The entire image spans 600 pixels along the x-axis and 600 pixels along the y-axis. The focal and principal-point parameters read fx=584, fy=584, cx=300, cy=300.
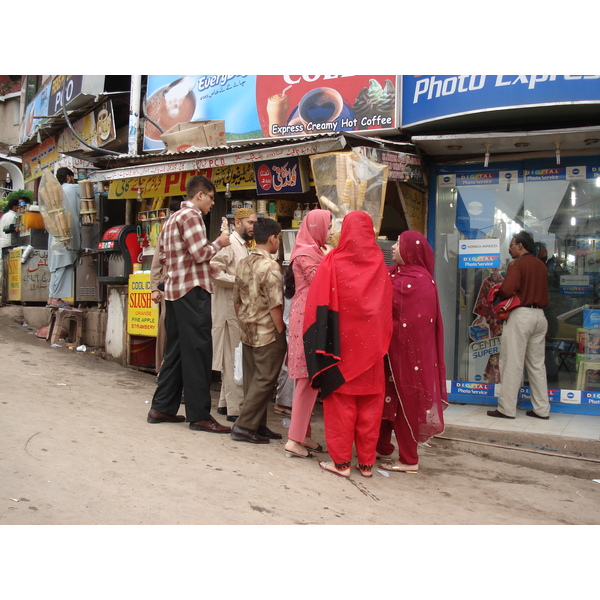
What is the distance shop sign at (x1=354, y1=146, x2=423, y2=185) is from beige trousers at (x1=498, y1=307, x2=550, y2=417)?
5.58 feet

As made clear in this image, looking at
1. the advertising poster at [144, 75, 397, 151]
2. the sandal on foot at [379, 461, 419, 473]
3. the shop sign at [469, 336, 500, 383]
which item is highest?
the advertising poster at [144, 75, 397, 151]

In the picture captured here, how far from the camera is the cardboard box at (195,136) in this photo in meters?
6.73

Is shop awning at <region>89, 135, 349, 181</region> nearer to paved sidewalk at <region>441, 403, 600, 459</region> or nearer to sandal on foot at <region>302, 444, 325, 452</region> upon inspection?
sandal on foot at <region>302, 444, 325, 452</region>

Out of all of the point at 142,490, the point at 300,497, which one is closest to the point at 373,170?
the point at 300,497

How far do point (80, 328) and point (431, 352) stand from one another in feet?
18.0

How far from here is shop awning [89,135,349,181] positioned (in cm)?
523

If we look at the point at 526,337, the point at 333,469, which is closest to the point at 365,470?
the point at 333,469

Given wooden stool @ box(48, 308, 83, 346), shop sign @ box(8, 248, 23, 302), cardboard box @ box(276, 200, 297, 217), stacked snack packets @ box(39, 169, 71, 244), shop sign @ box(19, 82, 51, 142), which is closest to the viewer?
cardboard box @ box(276, 200, 297, 217)

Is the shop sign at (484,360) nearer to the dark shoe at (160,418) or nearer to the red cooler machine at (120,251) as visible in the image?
the dark shoe at (160,418)

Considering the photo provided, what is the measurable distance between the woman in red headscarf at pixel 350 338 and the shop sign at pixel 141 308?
3367mm

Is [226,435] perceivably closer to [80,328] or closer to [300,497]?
[300,497]

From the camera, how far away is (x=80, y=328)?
7812 millimetres

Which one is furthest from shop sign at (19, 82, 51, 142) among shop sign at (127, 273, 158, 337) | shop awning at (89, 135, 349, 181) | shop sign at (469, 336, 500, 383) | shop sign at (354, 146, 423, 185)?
shop sign at (469, 336, 500, 383)

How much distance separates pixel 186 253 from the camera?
4258 millimetres
